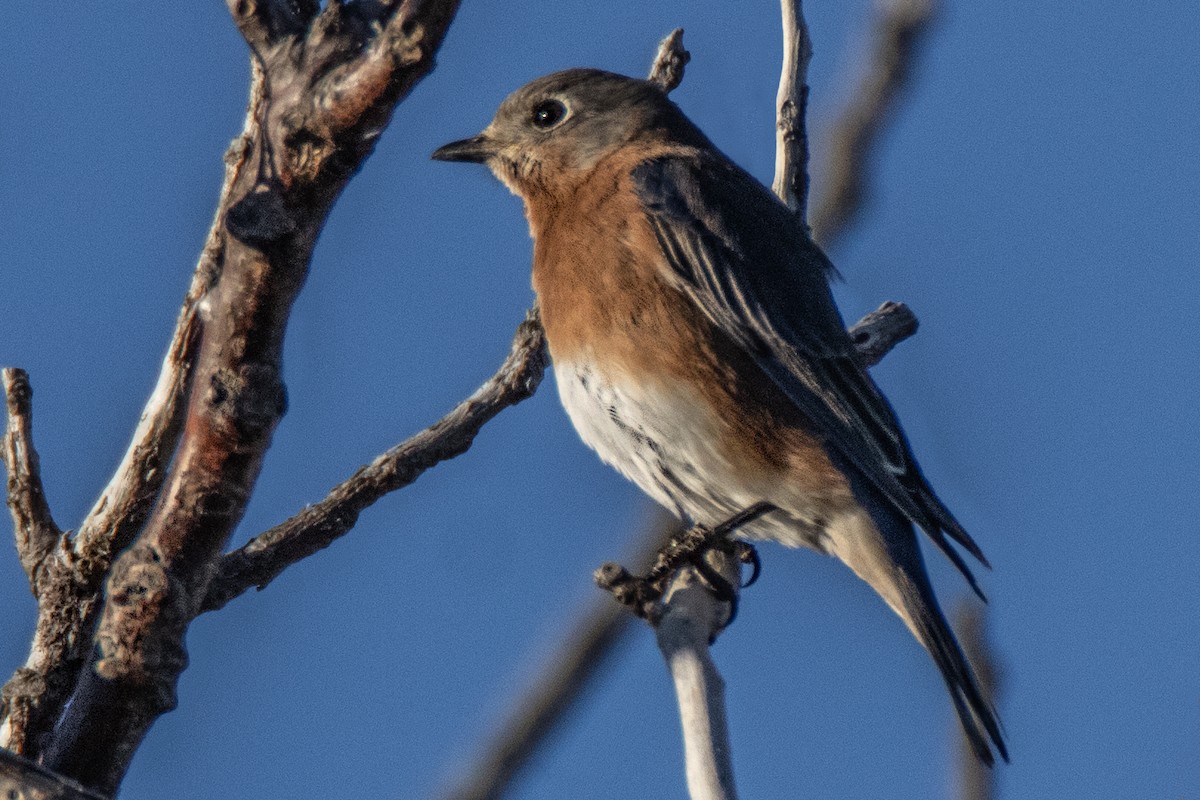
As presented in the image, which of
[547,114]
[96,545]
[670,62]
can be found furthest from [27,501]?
[670,62]

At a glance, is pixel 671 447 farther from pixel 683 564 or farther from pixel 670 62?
pixel 670 62

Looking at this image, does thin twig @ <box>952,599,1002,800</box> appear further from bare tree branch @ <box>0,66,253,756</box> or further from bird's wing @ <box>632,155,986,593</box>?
bare tree branch @ <box>0,66,253,756</box>

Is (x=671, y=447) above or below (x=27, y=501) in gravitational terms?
above

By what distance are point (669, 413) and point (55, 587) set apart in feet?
6.79

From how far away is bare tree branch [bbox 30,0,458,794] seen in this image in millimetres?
2609

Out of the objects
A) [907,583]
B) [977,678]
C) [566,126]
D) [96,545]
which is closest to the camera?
[96,545]

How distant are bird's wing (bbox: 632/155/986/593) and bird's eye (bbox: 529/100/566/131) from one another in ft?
1.99

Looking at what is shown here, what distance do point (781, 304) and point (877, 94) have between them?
87cm

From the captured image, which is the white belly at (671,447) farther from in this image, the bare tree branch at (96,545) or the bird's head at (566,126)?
the bare tree branch at (96,545)

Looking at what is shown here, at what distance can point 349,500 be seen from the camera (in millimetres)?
4109

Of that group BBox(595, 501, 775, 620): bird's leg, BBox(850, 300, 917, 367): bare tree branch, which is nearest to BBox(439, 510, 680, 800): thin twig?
BBox(595, 501, 775, 620): bird's leg

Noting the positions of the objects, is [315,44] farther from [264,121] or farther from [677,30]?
[677,30]

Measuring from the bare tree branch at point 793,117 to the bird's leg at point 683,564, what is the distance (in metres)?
1.58

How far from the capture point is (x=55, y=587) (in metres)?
3.64
